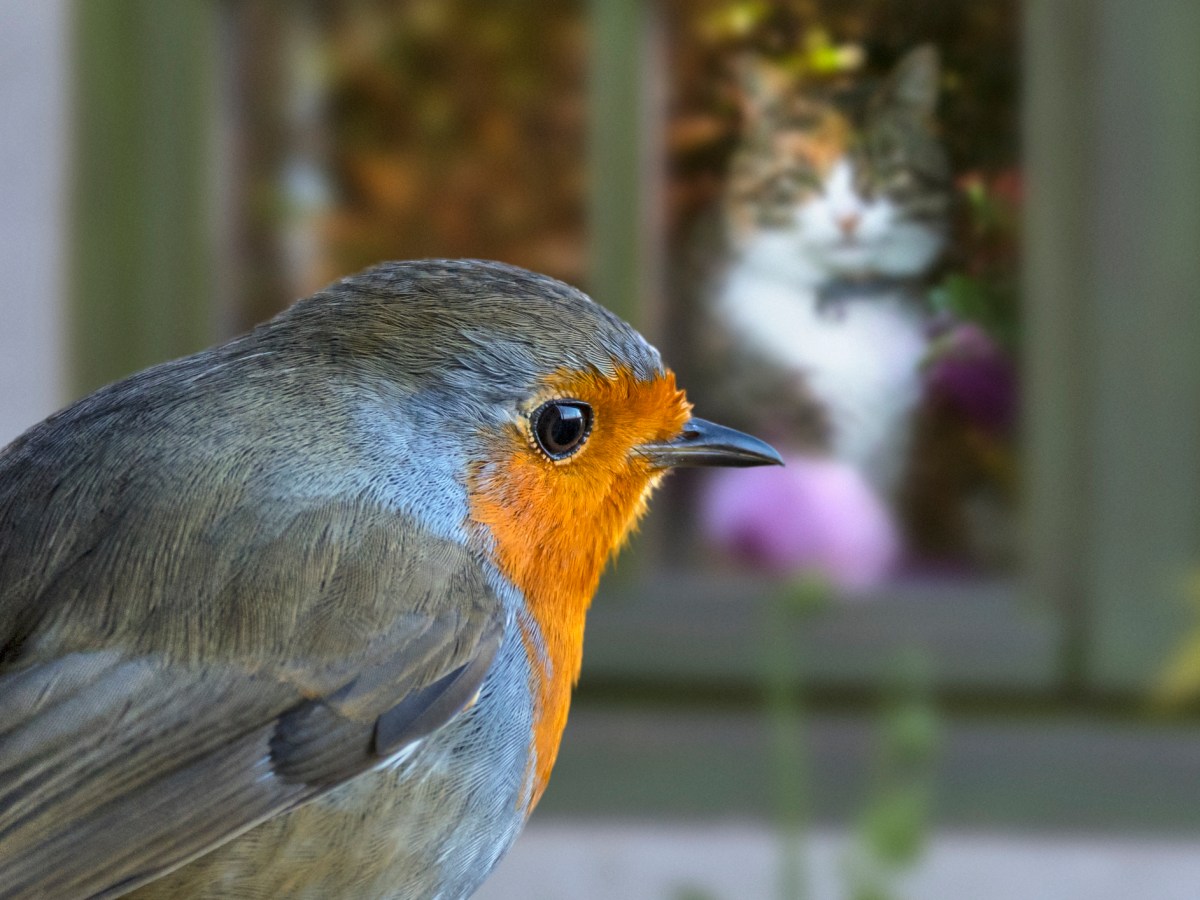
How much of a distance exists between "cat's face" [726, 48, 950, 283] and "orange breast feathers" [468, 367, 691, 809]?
119mm

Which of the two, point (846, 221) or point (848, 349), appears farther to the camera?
point (848, 349)

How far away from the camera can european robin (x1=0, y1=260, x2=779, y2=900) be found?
28.9 inches

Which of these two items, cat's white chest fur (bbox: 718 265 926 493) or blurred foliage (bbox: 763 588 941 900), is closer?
cat's white chest fur (bbox: 718 265 926 493)

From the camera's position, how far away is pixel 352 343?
0.83m

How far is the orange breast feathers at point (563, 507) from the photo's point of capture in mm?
850

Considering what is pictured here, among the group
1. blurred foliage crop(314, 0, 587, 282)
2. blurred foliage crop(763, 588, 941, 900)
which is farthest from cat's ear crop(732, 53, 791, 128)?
blurred foliage crop(314, 0, 587, 282)

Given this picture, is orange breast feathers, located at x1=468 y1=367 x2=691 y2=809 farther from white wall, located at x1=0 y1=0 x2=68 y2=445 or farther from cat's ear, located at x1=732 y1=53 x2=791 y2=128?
white wall, located at x1=0 y1=0 x2=68 y2=445

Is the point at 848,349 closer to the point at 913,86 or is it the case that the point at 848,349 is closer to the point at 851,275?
the point at 851,275

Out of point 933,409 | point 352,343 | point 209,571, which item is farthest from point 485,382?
point 933,409

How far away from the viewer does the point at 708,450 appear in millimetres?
971

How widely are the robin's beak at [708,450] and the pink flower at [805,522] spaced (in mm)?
803

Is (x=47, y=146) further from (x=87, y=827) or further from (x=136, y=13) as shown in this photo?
(x=87, y=827)

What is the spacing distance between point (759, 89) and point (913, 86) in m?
0.20

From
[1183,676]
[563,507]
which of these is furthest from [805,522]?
[563,507]
